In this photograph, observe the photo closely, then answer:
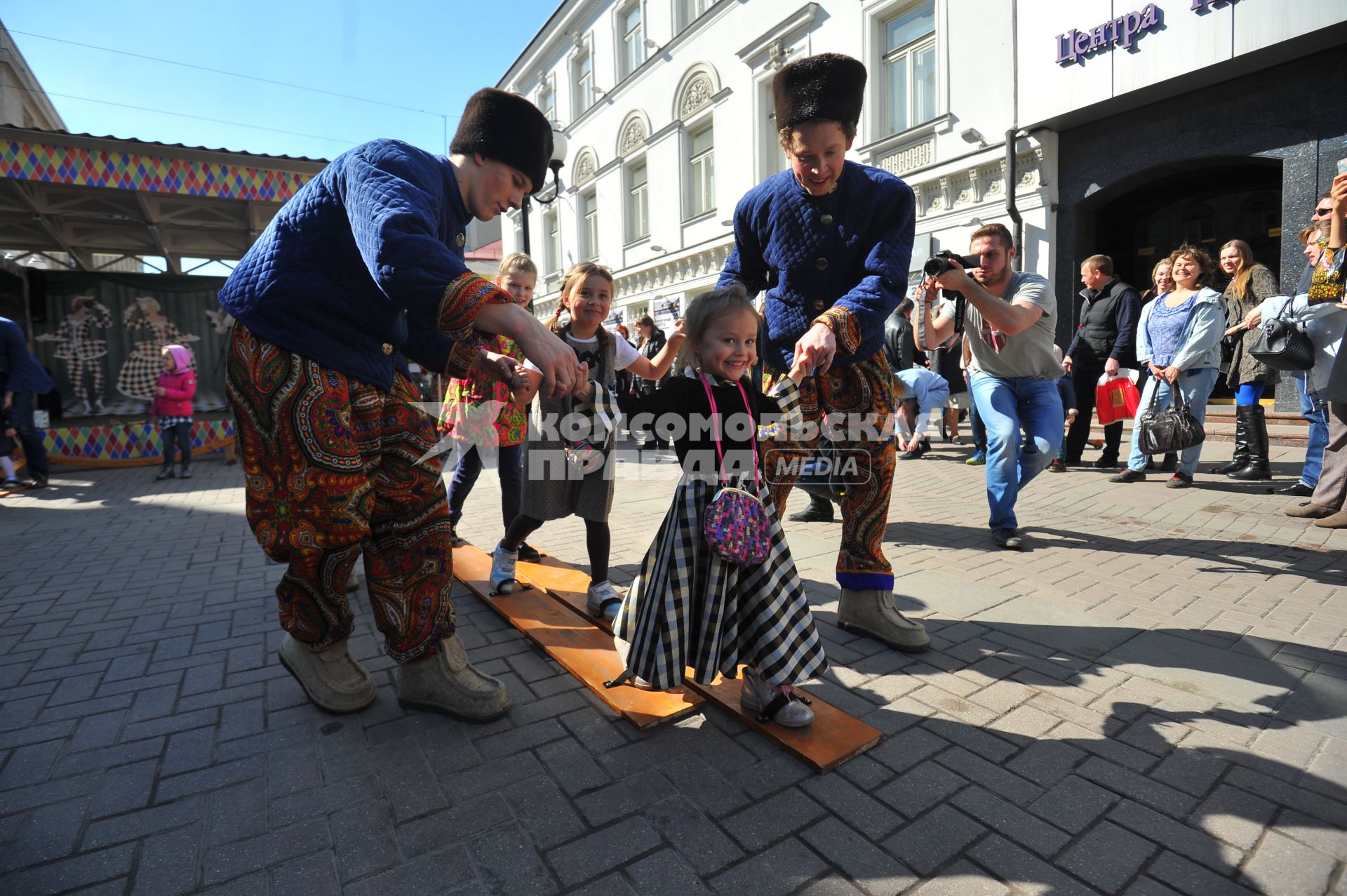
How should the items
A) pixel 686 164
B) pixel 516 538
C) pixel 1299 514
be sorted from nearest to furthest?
1. pixel 516 538
2. pixel 1299 514
3. pixel 686 164

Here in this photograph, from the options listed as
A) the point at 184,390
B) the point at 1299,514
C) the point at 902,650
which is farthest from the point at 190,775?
the point at 184,390

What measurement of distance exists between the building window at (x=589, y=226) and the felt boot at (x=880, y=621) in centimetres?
2238

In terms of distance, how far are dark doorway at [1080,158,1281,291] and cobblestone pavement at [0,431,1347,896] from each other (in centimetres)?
858

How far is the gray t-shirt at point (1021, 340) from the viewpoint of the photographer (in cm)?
421

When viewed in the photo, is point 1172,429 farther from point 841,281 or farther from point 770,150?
point 770,150

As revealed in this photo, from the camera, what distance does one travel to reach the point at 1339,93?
7871mm

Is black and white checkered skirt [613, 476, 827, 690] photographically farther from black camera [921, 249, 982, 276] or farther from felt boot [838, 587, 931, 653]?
black camera [921, 249, 982, 276]

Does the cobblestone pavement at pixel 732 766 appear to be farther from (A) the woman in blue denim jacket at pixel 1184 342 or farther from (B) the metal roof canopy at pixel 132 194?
(B) the metal roof canopy at pixel 132 194

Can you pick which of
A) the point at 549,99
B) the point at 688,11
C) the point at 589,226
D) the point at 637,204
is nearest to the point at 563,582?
the point at 688,11

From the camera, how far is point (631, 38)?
69.2ft

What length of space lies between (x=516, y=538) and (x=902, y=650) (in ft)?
6.25

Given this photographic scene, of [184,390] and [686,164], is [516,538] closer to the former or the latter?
[184,390]

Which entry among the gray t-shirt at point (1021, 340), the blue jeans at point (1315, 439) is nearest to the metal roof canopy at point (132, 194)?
the gray t-shirt at point (1021, 340)

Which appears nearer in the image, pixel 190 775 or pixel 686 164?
pixel 190 775
